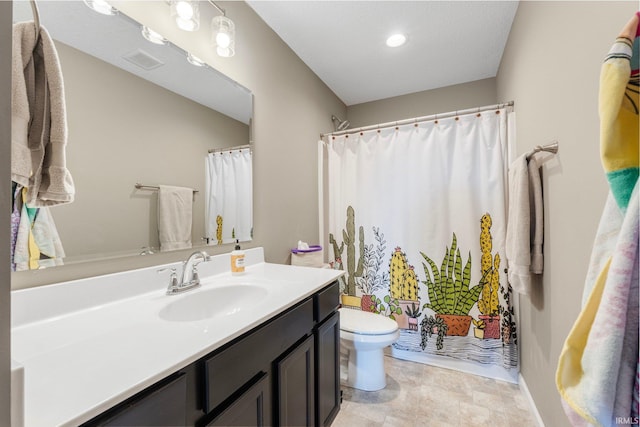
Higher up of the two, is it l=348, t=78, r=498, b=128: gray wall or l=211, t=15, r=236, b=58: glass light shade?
l=348, t=78, r=498, b=128: gray wall

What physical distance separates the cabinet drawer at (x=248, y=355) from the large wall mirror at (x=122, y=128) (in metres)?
0.65

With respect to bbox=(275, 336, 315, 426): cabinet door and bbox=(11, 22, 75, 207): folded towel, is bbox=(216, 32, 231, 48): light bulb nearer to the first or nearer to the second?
bbox=(11, 22, 75, 207): folded towel

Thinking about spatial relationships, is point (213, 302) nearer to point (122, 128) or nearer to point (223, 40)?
point (122, 128)

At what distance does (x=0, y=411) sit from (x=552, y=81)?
6.04 feet

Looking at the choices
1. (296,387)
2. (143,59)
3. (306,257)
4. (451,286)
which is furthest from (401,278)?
(143,59)

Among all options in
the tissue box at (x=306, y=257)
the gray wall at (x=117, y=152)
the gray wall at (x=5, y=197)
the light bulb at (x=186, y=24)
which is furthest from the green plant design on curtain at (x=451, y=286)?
the gray wall at (x=5, y=197)

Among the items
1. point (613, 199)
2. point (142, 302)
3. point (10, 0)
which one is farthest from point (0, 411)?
point (613, 199)

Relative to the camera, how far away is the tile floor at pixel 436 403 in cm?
154

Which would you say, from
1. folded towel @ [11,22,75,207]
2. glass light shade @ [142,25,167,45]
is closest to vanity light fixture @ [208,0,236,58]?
glass light shade @ [142,25,167,45]

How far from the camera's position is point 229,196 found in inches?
61.4

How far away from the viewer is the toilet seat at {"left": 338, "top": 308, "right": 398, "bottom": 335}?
1.75m

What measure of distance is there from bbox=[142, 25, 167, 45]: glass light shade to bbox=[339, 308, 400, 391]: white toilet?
6.14 feet

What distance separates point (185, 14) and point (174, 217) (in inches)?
36.6

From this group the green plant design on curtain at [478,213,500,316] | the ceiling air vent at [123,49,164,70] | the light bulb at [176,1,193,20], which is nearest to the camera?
the ceiling air vent at [123,49,164,70]
